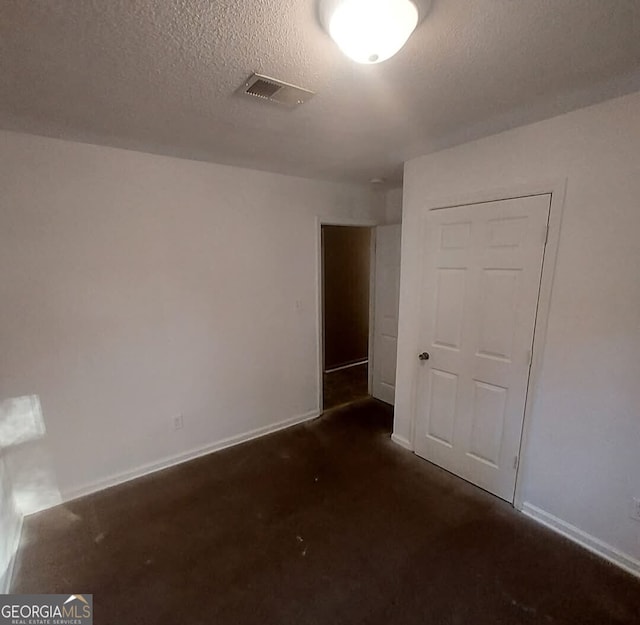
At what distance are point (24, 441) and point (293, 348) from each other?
6.76 feet

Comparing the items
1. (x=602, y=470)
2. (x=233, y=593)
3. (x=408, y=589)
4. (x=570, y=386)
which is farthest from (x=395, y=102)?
(x=233, y=593)

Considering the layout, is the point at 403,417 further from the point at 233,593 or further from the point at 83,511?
the point at 83,511

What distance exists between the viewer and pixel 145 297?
2.42 m

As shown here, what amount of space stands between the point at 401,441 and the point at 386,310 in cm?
140

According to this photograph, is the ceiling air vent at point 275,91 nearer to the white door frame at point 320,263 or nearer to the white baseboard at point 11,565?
the white door frame at point 320,263

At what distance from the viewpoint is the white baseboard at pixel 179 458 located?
2324mm

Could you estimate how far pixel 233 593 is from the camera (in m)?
1.62

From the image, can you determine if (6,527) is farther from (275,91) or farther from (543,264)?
(543,264)

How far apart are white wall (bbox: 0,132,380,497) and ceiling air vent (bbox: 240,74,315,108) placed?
45.6 inches

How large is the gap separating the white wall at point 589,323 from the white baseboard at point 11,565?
9.58ft

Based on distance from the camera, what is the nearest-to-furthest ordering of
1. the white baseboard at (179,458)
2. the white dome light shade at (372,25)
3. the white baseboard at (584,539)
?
1. the white dome light shade at (372,25)
2. the white baseboard at (584,539)
3. the white baseboard at (179,458)

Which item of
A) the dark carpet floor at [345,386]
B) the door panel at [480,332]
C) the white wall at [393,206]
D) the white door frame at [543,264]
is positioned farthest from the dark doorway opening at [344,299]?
the white door frame at [543,264]

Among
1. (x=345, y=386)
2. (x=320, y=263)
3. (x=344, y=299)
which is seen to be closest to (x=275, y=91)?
(x=320, y=263)
